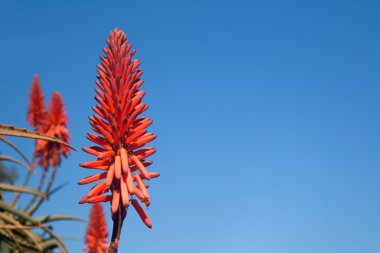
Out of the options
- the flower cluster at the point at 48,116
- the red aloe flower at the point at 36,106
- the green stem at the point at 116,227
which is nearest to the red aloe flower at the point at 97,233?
the flower cluster at the point at 48,116

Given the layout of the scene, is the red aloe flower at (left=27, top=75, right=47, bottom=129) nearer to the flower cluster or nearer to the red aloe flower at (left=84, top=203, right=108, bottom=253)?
the flower cluster

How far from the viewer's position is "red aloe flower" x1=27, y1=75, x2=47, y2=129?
1282 centimetres

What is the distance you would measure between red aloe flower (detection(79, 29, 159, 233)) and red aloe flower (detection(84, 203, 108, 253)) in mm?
6752

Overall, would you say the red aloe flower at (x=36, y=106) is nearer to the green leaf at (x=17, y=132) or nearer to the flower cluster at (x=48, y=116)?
the flower cluster at (x=48, y=116)

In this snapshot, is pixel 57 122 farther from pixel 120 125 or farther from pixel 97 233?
pixel 120 125

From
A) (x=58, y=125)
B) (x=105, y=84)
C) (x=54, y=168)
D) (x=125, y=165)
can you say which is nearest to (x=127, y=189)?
(x=125, y=165)

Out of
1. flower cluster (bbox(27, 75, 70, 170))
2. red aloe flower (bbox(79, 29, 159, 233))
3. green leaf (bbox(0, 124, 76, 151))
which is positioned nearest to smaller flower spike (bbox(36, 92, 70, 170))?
flower cluster (bbox(27, 75, 70, 170))

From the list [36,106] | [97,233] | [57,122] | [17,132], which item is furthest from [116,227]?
[57,122]

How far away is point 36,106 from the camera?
42.1 feet

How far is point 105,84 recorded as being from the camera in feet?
9.91

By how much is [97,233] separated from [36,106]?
4.81 metres

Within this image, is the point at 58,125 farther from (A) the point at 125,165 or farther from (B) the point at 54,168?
(A) the point at 125,165

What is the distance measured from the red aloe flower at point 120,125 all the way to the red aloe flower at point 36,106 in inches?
403

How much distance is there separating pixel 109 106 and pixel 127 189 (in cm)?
56
